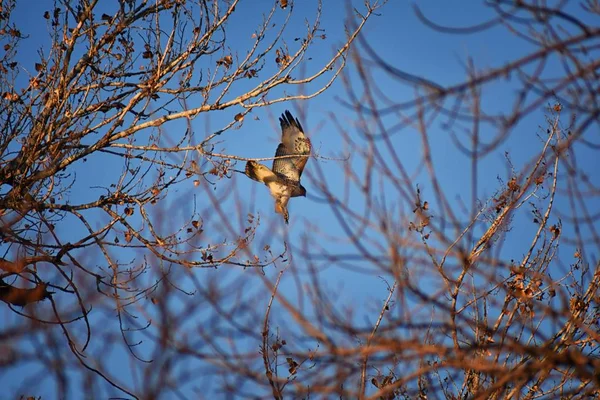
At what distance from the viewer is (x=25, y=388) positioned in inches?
157

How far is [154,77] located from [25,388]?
3.37m

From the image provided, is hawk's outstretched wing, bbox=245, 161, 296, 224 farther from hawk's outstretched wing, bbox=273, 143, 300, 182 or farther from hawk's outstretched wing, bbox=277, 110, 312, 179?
hawk's outstretched wing, bbox=277, 110, 312, 179

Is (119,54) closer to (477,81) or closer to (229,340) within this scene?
(229,340)

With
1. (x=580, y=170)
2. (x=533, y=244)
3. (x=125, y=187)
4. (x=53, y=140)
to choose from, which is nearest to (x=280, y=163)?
(x=125, y=187)

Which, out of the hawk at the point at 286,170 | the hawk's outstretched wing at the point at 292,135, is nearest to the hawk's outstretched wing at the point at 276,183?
the hawk at the point at 286,170

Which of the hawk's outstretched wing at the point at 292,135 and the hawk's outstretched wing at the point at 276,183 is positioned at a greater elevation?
the hawk's outstretched wing at the point at 292,135

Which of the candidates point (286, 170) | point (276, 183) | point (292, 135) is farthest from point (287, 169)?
point (292, 135)

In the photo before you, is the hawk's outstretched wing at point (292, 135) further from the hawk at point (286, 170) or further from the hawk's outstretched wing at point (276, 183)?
the hawk's outstretched wing at point (276, 183)

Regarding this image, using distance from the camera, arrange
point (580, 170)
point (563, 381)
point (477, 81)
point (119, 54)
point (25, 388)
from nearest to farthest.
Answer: point (477, 81) < point (580, 170) < point (25, 388) < point (563, 381) < point (119, 54)

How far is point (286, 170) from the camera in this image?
36.2ft

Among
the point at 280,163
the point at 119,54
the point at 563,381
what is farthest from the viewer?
the point at 280,163

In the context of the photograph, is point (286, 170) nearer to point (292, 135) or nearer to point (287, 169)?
point (287, 169)

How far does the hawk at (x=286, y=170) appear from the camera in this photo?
10.5 m

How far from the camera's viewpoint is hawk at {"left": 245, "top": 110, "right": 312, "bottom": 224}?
1052 centimetres
